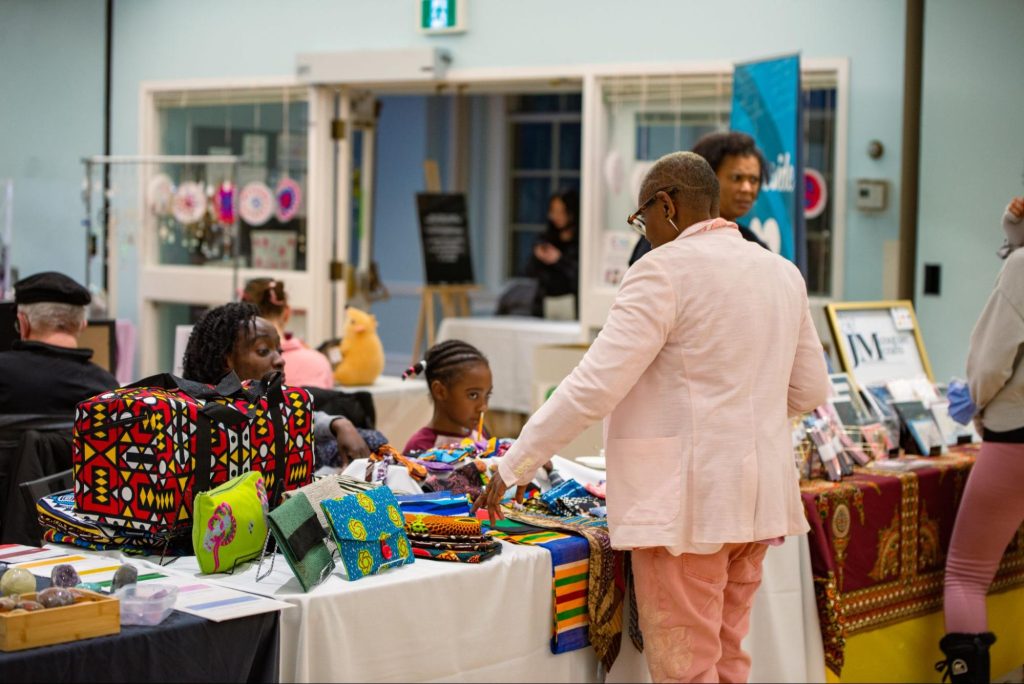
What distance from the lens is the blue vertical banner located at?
598cm

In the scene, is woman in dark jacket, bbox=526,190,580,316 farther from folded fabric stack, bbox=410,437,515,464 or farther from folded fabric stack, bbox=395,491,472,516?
folded fabric stack, bbox=395,491,472,516

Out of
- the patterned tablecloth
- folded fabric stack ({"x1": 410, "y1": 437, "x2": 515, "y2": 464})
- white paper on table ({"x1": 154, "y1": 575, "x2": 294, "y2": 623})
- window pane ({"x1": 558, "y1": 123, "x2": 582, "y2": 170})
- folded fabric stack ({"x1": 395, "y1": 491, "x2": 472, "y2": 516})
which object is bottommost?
the patterned tablecloth

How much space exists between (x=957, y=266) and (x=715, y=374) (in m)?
3.72

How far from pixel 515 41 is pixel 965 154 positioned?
2550 millimetres

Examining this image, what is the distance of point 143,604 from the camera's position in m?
2.50

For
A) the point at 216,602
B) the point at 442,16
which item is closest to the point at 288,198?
the point at 442,16

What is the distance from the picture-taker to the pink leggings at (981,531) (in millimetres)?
Answer: 4289

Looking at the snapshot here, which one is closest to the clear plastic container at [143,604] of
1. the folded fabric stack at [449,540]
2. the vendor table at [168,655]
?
the vendor table at [168,655]

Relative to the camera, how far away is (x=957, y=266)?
6.26 m

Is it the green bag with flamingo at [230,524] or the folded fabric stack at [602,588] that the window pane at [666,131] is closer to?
the folded fabric stack at [602,588]

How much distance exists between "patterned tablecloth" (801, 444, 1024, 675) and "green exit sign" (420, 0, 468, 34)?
13.1 feet

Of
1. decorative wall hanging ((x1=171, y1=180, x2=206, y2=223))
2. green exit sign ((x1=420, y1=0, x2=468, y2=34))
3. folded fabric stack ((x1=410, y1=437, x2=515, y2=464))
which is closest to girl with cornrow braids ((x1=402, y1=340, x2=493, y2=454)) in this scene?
folded fabric stack ((x1=410, y1=437, x2=515, y2=464))

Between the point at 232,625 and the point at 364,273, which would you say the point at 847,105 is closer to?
the point at 364,273

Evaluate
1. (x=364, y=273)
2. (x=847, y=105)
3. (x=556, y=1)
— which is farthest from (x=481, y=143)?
(x=847, y=105)
